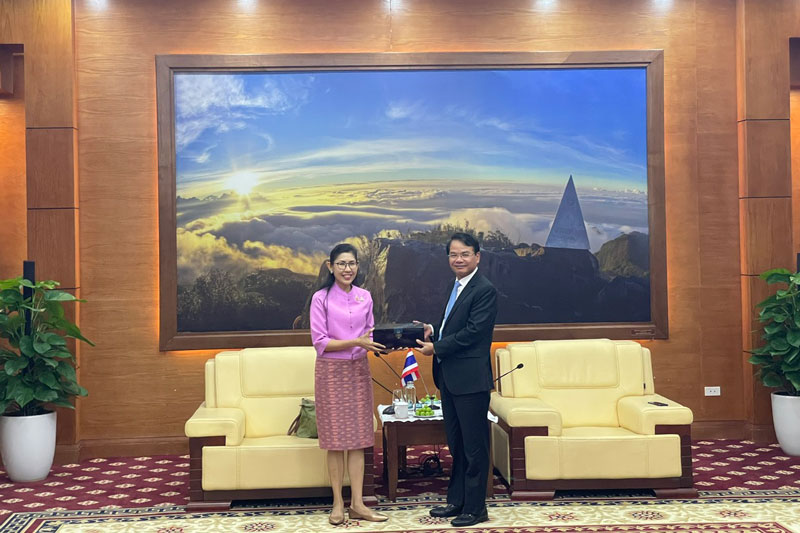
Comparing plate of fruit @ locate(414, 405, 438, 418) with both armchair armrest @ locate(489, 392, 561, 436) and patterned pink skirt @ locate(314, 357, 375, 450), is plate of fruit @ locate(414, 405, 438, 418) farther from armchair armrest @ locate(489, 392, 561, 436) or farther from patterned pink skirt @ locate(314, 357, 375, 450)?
patterned pink skirt @ locate(314, 357, 375, 450)

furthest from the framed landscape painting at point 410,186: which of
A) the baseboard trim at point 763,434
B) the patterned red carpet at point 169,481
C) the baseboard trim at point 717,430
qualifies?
the baseboard trim at point 763,434

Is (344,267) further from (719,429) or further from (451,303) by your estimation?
(719,429)

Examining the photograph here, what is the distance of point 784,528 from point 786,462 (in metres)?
1.87

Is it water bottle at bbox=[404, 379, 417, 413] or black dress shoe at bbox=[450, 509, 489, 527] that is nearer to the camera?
black dress shoe at bbox=[450, 509, 489, 527]

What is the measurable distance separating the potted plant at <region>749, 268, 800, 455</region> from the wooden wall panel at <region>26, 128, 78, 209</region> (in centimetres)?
580

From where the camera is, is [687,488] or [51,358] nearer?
[687,488]

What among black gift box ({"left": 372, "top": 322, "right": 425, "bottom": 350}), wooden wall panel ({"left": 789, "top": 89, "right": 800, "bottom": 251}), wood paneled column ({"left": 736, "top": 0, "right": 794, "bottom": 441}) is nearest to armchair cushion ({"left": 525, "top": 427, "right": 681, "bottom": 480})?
black gift box ({"left": 372, "top": 322, "right": 425, "bottom": 350})

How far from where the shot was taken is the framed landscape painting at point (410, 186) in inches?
277

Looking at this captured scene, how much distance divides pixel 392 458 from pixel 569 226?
9.21 feet

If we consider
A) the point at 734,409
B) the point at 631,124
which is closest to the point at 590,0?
the point at 631,124

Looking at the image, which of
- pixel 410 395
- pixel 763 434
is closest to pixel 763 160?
pixel 763 434

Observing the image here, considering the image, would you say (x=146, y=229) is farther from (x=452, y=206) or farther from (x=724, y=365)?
(x=724, y=365)

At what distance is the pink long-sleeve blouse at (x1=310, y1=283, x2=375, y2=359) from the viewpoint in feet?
16.4

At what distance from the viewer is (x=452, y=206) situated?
7176 mm
